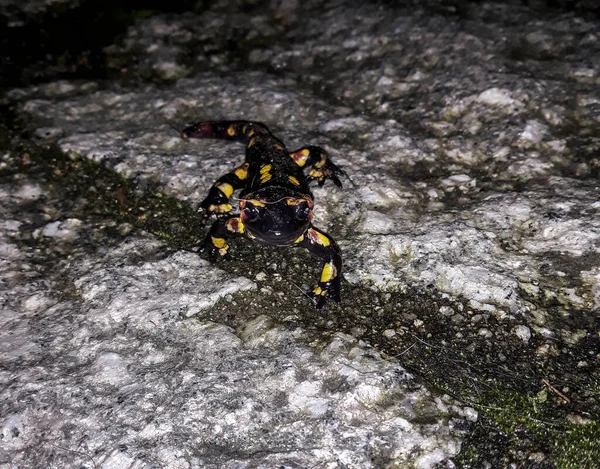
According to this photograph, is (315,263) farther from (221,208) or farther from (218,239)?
(221,208)

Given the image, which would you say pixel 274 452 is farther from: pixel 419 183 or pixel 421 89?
pixel 421 89

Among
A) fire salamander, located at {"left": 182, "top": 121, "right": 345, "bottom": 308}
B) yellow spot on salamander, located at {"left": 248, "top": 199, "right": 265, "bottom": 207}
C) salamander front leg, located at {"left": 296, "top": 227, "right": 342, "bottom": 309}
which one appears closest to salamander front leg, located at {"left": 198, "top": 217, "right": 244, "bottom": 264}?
fire salamander, located at {"left": 182, "top": 121, "right": 345, "bottom": 308}

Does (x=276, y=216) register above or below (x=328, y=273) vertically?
above

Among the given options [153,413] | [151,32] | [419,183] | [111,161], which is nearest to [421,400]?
[153,413]

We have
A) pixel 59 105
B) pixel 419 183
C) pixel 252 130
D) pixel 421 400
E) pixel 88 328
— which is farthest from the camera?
pixel 59 105

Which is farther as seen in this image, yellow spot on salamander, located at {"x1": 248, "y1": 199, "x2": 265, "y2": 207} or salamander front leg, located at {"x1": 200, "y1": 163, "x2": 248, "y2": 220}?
salamander front leg, located at {"x1": 200, "y1": 163, "x2": 248, "y2": 220}

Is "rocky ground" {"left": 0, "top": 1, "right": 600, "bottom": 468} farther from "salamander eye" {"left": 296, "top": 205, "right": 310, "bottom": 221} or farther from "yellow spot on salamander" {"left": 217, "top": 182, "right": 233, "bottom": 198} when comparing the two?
"salamander eye" {"left": 296, "top": 205, "right": 310, "bottom": 221}

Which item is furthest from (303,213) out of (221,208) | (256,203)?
(221,208)
